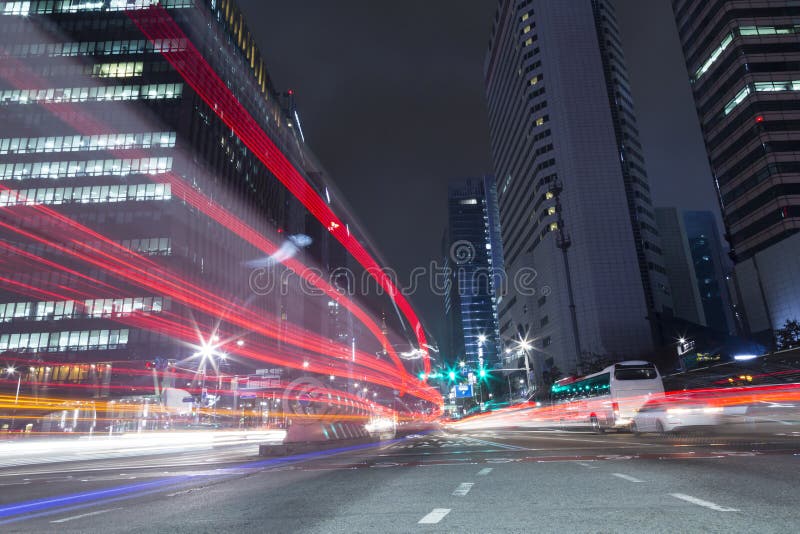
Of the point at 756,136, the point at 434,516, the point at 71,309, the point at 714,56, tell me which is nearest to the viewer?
the point at 434,516

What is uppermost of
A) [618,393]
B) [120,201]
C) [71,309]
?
[120,201]

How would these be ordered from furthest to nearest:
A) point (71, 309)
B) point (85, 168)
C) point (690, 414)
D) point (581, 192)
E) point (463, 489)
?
1. point (581, 192)
2. point (85, 168)
3. point (71, 309)
4. point (690, 414)
5. point (463, 489)

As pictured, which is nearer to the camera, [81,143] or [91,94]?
[81,143]

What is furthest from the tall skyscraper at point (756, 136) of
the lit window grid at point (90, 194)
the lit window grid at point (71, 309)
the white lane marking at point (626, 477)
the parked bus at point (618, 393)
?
the lit window grid at point (90, 194)

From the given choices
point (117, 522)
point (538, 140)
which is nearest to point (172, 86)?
point (538, 140)

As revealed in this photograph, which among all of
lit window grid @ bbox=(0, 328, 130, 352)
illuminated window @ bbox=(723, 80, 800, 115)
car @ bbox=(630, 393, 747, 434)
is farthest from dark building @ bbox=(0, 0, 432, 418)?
illuminated window @ bbox=(723, 80, 800, 115)

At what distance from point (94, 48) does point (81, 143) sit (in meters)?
17.8

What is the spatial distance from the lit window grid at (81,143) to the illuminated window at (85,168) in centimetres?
206

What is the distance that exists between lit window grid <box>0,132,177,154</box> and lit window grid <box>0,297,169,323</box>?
23136 mm

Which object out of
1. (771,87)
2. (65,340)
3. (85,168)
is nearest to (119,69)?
(85,168)

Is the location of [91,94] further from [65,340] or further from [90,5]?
[65,340]

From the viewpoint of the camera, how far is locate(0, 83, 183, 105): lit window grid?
78500 millimetres

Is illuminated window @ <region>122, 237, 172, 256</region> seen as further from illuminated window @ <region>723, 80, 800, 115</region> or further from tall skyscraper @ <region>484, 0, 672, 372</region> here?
illuminated window @ <region>723, 80, 800, 115</region>

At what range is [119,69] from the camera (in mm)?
83000
